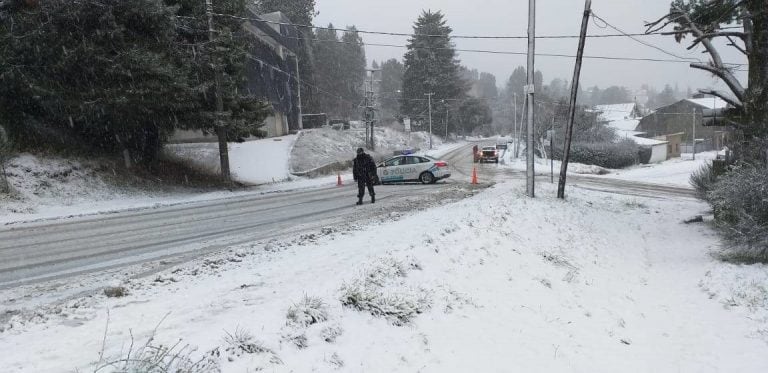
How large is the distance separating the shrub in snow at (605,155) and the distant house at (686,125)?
83.8ft

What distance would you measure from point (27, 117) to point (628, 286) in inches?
834

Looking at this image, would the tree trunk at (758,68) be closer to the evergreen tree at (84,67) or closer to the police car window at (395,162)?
the police car window at (395,162)

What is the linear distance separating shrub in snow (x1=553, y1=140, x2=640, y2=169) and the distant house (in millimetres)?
25546

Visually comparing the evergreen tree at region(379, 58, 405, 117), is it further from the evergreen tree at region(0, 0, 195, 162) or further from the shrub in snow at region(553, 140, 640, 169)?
the evergreen tree at region(0, 0, 195, 162)

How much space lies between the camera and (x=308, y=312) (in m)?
4.91

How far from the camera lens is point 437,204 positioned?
604 inches

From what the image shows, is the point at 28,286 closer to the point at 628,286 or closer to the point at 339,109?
the point at 628,286

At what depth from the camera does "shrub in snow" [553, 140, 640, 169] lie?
49.1 m

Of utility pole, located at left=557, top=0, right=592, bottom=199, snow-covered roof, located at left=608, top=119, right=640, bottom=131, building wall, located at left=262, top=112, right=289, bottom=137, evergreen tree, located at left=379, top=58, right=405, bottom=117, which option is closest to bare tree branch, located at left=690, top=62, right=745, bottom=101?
utility pole, located at left=557, top=0, right=592, bottom=199

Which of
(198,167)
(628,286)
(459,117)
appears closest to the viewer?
(628,286)

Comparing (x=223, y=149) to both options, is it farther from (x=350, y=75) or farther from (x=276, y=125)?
(x=350, y=75)

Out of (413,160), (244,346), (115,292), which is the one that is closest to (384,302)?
(244,346)

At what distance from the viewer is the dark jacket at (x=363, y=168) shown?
47.9 ft

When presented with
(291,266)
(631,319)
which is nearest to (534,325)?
(631,319)
